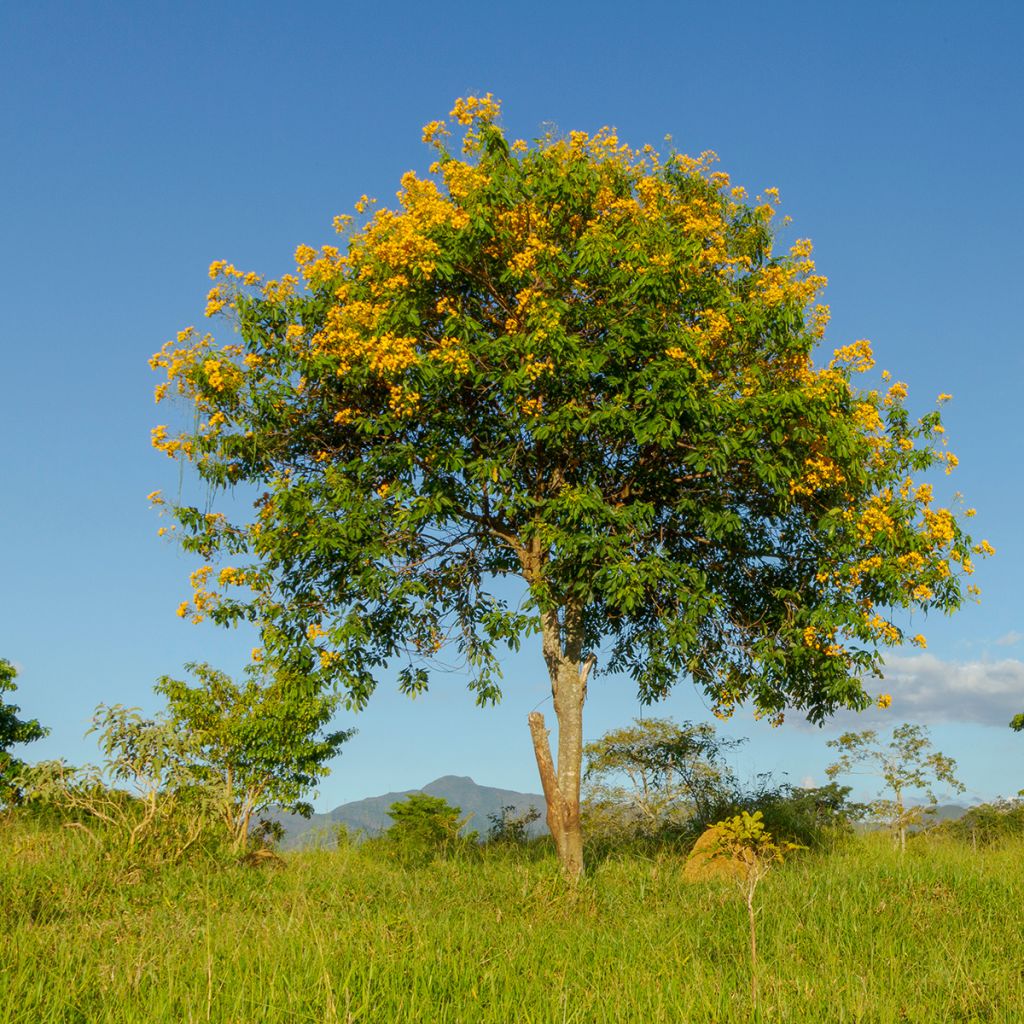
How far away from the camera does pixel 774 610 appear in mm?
19859

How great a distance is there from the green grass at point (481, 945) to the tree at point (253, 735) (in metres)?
14.2

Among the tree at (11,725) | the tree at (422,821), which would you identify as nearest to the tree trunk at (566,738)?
the tree at (422,821)

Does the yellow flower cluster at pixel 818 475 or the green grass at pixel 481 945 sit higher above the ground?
the yellow flower cluster at pixel 818 475

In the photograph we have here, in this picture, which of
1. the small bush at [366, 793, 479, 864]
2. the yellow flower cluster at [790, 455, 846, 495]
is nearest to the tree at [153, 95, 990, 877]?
the yellow flower cluster at [790, 455, 846, 495]

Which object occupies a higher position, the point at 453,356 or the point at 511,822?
the point at 453,356

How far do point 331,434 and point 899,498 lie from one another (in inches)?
433

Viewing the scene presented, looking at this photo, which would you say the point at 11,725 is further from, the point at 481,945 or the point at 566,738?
the point at 481,945

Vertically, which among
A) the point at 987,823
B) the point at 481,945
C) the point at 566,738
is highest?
the point at 566,738

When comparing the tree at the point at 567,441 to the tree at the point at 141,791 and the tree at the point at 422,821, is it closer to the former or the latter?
the tree at the point at 141,791

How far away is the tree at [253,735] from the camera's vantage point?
30281mm

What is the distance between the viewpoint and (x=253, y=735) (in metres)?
30.3

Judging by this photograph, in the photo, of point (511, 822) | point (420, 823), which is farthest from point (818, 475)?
point (420, 823)

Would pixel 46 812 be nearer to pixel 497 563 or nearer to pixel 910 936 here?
pixel 497 563

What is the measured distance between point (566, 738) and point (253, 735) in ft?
47.6
